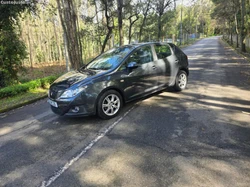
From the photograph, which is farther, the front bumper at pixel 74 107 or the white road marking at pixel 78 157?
the front bumper at pixel 74 107

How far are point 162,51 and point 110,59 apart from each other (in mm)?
1701

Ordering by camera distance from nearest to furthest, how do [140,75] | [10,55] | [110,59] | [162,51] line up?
1. [140,75]
2. [110,59]
3. [162,51]
4. [10,55]

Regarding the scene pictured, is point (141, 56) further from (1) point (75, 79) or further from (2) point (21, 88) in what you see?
(2) point (21, 88)

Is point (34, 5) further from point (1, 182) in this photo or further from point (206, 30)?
point (206, 30)

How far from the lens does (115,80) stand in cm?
446

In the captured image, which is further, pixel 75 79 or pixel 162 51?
pixel 162 51

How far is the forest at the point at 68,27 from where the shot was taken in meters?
8.95

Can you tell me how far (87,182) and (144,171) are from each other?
772mm

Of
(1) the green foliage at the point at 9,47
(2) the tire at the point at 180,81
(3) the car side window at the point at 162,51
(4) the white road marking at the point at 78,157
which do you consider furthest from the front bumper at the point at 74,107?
(1) the green foliage at the point at 9,47

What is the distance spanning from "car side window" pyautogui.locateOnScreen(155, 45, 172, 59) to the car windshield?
878 mm

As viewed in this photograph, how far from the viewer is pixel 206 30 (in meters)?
80.1

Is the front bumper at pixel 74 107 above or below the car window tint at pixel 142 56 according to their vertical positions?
below

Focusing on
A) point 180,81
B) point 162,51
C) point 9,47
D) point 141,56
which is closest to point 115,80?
point 141,56

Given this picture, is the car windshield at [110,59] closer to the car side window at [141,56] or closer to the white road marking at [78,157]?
the car side window at [141,56]
